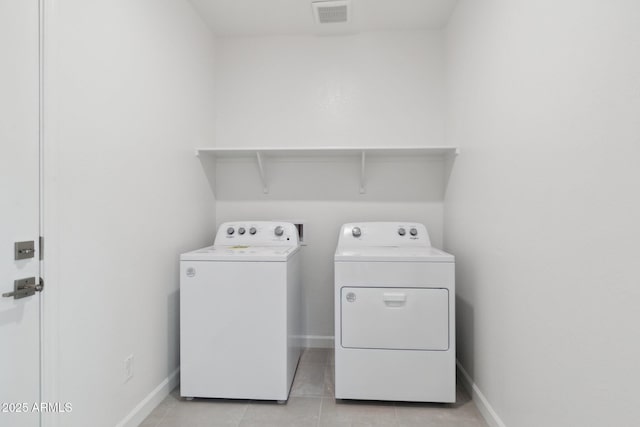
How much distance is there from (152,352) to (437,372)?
5.06 ft

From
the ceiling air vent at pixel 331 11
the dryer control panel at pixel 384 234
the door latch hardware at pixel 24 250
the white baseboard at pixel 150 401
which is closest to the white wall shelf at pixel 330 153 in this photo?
the dryer control panel at pixel 384 234

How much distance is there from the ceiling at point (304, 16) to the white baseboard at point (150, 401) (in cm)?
242

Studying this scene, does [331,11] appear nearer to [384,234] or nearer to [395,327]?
[384,234]

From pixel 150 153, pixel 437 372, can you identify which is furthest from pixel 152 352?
pixel 437 372

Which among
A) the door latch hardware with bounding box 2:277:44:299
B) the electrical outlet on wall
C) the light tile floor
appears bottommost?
the light tile floor

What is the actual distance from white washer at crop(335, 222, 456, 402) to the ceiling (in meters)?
1.69

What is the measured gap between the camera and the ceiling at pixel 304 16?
2.11 metres

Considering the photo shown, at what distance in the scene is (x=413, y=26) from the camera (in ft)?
7.77

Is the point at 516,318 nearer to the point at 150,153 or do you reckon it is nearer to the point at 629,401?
the point at 629,401

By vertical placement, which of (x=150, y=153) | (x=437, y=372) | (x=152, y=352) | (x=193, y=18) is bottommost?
(x=437, y=372)

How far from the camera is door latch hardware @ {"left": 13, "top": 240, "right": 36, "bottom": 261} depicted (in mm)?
1004

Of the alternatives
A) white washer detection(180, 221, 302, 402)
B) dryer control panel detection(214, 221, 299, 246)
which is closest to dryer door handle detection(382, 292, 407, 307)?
white washer detection(180, 221, 302, 402)

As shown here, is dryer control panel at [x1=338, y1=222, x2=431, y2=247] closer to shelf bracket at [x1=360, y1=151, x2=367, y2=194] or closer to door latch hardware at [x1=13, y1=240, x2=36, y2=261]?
shelf bracket at [x1=360, y1=151, x2=367, y2=194]

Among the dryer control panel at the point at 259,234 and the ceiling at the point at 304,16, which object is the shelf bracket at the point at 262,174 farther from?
the ceiling at the point at 304,16
